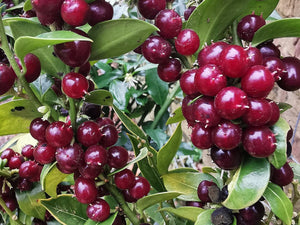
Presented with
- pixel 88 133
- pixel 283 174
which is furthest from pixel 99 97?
pixel 283 174

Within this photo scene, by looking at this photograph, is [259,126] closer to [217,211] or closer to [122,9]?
[217,211]

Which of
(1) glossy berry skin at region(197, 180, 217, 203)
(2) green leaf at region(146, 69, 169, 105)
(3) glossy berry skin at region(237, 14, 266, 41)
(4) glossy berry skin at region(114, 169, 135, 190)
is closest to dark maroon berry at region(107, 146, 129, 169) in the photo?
(4) glossy berry skin at region(114, 169, 135, 190)

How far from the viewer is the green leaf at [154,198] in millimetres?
503

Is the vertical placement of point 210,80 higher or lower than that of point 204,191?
higher

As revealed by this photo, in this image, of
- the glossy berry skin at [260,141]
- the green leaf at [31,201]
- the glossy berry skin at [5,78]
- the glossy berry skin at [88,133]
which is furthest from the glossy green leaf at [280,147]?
the green leaf at [31,201]

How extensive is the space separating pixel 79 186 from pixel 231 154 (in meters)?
0.22

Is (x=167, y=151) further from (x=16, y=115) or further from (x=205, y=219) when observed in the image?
(x=16, y=115)

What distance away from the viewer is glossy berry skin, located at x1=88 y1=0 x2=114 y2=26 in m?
0.42

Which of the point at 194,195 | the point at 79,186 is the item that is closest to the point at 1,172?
the point at 79,186

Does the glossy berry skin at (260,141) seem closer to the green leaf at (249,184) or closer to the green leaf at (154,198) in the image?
the green leaf at (249,184)

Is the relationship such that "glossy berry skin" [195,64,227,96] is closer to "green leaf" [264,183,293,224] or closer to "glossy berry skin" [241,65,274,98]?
"glossy berry skin" [241,65,274,98]

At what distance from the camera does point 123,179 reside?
0.51 meters

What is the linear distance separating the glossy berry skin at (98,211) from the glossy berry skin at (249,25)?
31 centimetres

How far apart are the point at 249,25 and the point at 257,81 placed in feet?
0.30
